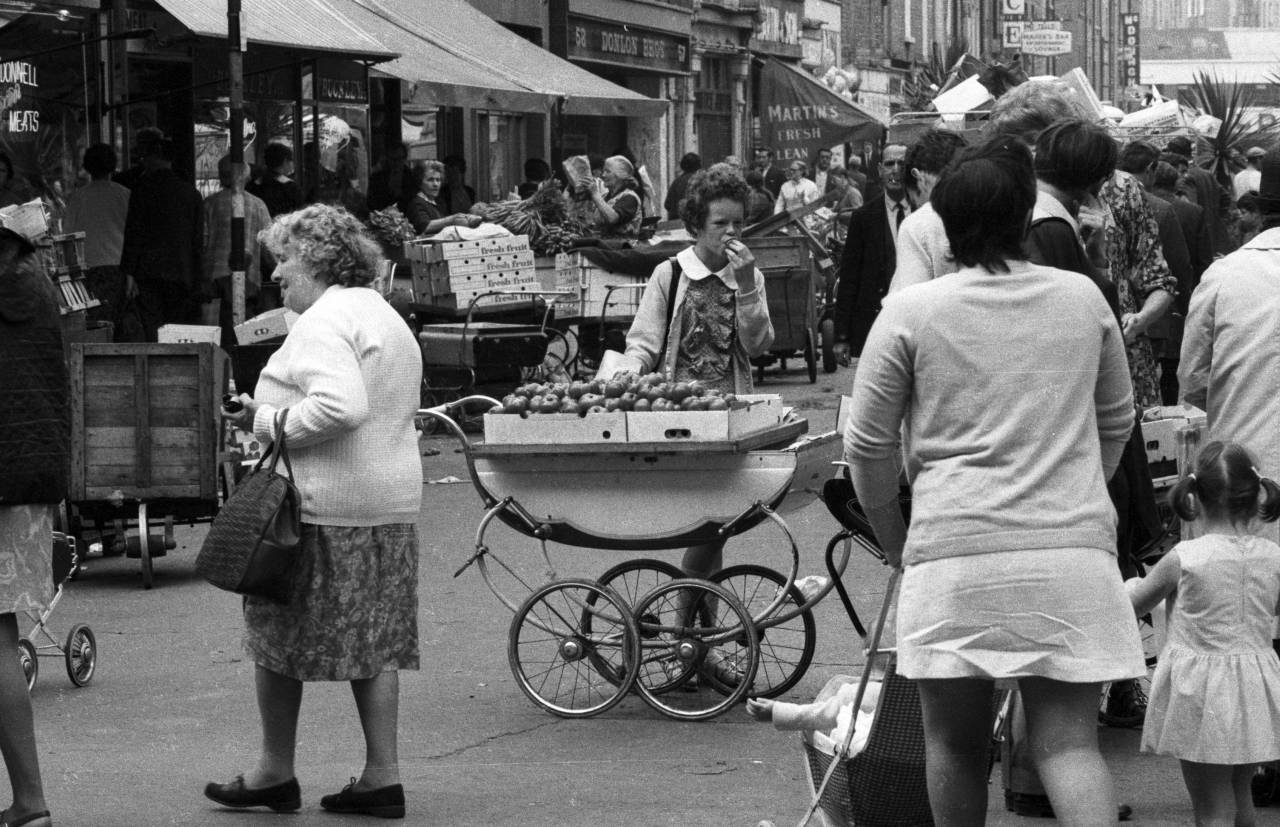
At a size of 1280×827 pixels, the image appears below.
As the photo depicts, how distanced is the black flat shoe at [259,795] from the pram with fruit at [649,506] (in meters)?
1.25

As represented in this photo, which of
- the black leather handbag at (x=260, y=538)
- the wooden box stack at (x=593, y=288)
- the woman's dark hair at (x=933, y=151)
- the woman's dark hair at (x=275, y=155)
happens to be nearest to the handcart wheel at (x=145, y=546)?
the black leather handbag at (x=260, y=538)

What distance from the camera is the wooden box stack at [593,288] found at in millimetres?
17266

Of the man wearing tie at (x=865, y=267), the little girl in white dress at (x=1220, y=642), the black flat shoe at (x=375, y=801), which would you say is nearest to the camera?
the little girl in white dress at (x=1220, y=642)

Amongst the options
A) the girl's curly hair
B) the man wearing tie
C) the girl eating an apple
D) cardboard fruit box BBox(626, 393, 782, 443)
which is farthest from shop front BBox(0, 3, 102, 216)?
the girl's curly hair

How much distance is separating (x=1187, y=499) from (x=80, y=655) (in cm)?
409

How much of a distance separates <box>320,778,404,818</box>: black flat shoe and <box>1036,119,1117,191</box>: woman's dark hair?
2.38 metres

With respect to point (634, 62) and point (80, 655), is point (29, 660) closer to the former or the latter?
point (80, 655)

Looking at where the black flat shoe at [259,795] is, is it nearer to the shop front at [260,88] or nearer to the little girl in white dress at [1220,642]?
the little girl in white dress at [1220,642]

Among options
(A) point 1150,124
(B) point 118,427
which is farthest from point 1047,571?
(A) point 1150,124

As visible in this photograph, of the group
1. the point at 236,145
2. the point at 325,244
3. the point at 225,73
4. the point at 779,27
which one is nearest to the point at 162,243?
the point at 236,145

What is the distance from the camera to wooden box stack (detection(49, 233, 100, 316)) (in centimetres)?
1297

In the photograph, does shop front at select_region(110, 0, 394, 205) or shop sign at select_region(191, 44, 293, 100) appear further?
shop sign at select_region(191, 44, 293, 100)

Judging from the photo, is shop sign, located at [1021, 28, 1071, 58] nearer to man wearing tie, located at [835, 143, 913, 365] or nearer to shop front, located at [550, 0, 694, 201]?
shop front, located at [550, 0, 694, 201]

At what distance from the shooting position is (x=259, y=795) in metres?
5.81
